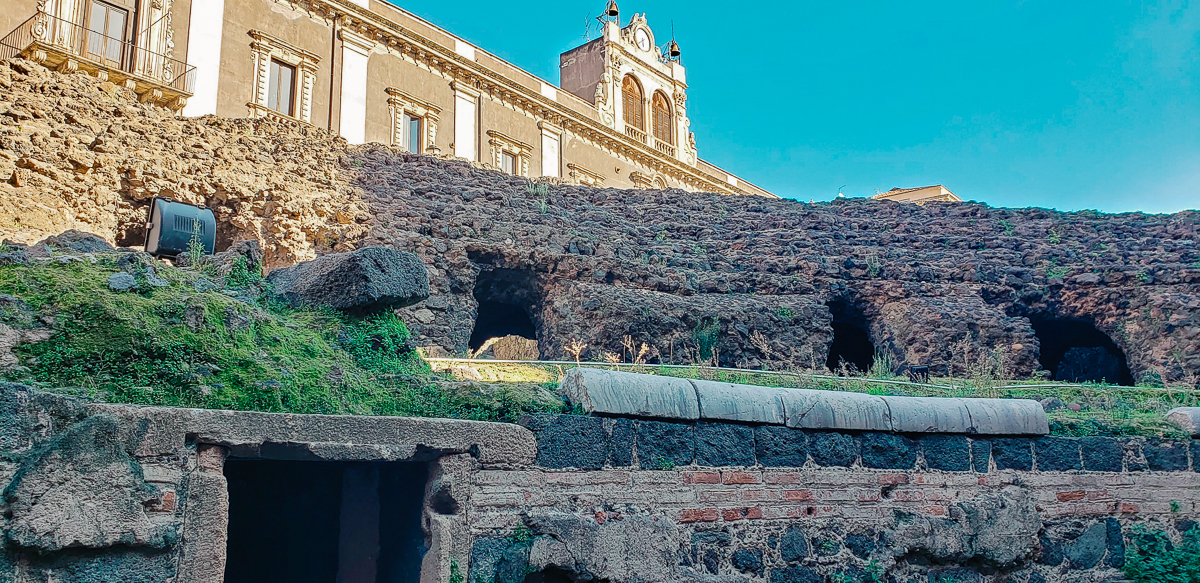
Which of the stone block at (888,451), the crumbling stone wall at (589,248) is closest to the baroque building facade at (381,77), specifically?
the crumbling stone wall at (589,248)

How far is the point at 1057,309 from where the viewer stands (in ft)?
38.0

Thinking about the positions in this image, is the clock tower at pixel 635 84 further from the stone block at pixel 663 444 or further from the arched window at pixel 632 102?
the stone block at pixel 663 444

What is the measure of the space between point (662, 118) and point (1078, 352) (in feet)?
64.0

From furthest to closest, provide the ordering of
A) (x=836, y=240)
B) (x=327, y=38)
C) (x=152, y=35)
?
1. (x=327, y=38)
2. (x=152, y=35)
3. (x=836, y=240)

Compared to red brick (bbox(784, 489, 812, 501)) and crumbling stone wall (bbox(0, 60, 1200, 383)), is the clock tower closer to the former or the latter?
crumbling stone wall (bbox(0, 60, 1200, 383))

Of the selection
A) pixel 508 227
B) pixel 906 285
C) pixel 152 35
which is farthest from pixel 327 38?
pixel 906 285

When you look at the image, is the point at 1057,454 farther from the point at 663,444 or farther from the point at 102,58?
the point at 102,58

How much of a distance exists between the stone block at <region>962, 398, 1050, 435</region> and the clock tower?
879 inches

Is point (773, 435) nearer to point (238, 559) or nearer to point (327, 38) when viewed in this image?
point (238, 559)

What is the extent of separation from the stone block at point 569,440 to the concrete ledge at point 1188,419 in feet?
15.0

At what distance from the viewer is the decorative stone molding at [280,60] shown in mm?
17989

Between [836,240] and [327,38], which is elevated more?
[327,38]

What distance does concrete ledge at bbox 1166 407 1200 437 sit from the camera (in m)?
6.31

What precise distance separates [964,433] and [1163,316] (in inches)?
279
